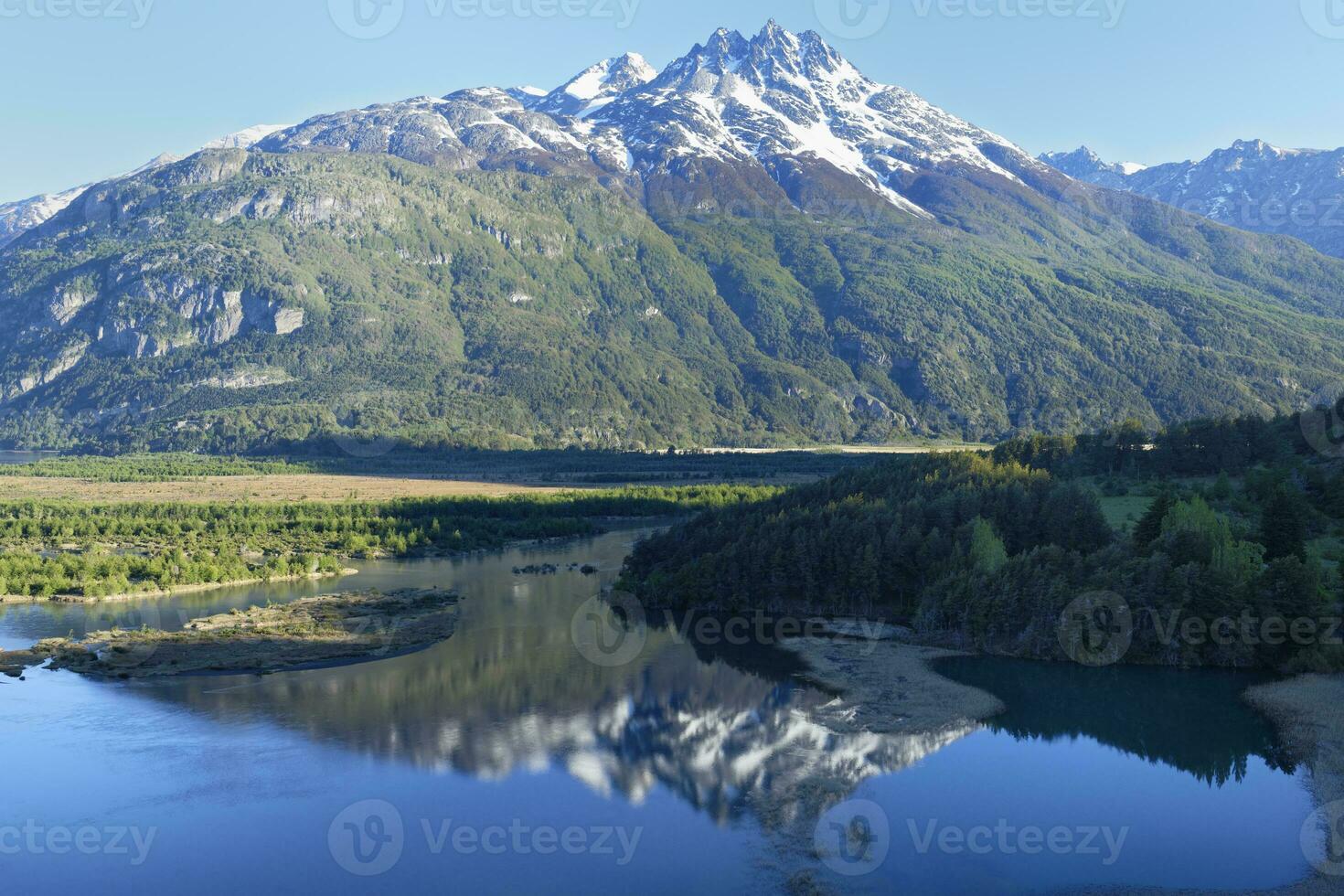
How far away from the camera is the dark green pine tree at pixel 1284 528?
73562 mm

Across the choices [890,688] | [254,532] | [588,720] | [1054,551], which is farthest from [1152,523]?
[254,532]

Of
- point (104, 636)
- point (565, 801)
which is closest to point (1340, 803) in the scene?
point (565, 801)

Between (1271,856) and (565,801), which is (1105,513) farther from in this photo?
(565,801)

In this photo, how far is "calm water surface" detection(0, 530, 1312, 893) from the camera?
1547 inches

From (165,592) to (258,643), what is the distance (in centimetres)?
2489

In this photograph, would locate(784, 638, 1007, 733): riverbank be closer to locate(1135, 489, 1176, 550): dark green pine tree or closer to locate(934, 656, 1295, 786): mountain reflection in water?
locate(934, 656, 1295, 786): mountain reflection in water

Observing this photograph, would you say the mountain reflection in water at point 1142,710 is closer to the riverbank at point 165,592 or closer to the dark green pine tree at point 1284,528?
the dark green pine tree at point 1284,528

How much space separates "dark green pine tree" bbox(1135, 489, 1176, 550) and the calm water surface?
1312 cm

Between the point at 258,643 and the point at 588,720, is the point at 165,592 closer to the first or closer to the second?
the point at 258,643

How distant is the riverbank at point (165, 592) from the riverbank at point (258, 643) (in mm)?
13136

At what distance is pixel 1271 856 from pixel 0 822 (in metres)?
48.0

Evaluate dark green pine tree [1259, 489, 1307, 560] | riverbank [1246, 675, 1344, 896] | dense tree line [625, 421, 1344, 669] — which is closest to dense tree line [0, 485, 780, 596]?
dense tree line [625, 421, 1344, 669]

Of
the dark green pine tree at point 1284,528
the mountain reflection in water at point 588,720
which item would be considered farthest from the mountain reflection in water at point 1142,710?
the dark green pine tree at point 1284,528

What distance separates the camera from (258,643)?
7044 cm
